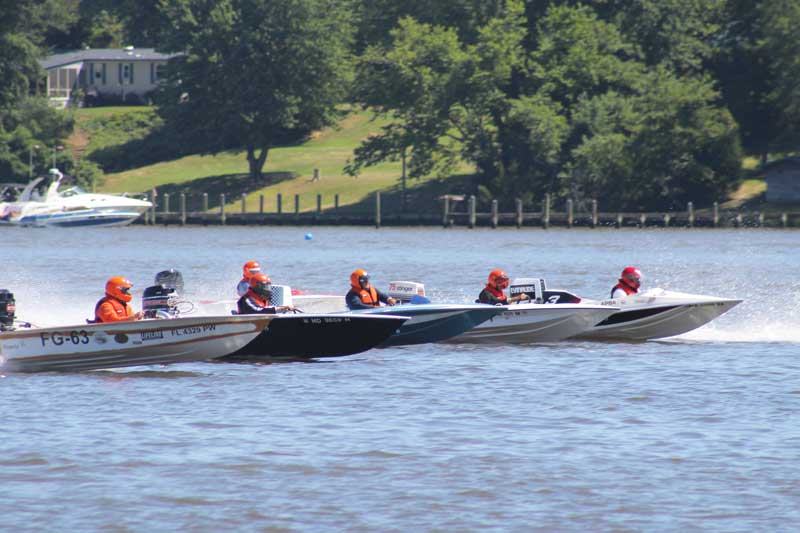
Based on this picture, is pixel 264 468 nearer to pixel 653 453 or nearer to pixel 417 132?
pixel 653 453

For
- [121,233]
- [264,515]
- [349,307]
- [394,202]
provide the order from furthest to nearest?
[394,202] < [121,233] < [349,307] < [264,515]

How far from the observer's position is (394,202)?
83.9 metres

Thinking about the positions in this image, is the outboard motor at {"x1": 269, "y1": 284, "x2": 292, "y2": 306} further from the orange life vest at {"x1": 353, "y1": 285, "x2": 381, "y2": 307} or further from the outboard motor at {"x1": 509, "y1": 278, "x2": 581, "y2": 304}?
the outboard motor at {"x1": 509, "y1": 278, "x2": 581, "y2": 304}

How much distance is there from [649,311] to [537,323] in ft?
6.42

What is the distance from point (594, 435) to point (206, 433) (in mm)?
4200

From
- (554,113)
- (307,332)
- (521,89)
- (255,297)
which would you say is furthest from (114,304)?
(521,89)

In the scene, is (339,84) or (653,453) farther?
(339,84)

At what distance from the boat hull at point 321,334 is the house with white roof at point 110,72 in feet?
295

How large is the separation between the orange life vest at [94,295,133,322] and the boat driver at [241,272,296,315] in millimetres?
1673

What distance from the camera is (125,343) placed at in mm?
21016

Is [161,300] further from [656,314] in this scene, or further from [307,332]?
[656,314]

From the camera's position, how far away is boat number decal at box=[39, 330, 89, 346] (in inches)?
821

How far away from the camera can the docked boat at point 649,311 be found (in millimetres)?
24891

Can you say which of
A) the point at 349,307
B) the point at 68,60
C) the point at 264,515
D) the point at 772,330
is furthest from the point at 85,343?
the point at 68,60
